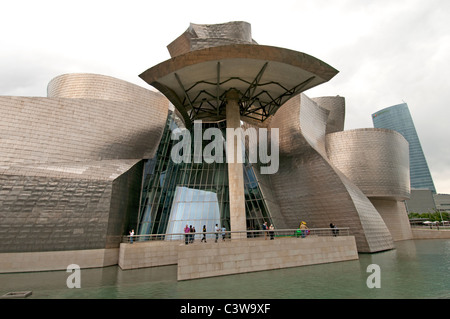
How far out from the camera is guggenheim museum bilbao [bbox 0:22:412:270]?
47.6 ft

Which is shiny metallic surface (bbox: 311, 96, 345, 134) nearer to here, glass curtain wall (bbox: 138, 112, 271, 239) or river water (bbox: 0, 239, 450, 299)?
glass curtain wall (bbox: 138, 112, 271, 239)

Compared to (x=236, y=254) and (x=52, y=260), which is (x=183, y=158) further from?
(x=236, y=254)

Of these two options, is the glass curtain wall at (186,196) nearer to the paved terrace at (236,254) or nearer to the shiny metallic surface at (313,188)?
the paved terrace at (236,254)

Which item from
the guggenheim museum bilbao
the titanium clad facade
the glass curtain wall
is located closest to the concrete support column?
the guggenheim museum bilbao

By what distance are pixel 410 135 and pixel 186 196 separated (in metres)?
179

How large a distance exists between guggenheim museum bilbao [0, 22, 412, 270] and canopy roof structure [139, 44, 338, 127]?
2.9 inches

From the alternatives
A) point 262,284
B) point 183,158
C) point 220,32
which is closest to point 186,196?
point 183,158

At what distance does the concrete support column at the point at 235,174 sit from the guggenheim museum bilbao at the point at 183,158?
9cm

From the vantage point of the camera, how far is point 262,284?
9.29 meters

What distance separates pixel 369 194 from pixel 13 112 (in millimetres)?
32322

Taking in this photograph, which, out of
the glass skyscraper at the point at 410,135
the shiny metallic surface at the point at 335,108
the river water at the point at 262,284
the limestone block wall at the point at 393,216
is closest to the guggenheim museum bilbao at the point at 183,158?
the river water at the point at 262,284

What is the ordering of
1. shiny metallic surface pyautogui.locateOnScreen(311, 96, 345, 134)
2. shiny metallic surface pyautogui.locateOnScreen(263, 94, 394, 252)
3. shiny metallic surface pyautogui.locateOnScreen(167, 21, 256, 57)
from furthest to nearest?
1. shiny metallic surface pyautogui.locateOnScreen(311, 96, 345, 134)
2. shiny metallic surface pyautogui.locateOnScreen(167, 21, 256, 57)
3. shiny metallic surface pyautogui.locateOnScreen(263, 94, 394, 252)
